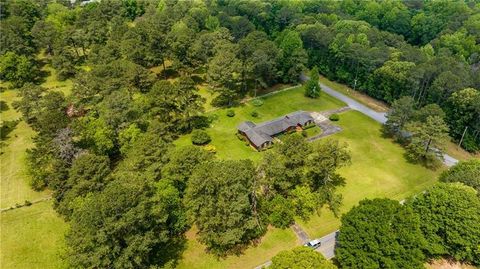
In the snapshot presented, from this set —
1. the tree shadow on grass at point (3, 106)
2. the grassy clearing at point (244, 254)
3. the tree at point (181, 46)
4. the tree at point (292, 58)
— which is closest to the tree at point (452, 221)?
the grassy clearing at point (244, 254)

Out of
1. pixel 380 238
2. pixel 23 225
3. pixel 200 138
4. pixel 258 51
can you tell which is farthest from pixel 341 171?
pixel 23 225

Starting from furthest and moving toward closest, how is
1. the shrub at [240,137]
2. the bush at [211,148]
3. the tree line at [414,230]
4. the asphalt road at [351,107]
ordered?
the shrub at [240,137], the bush at [211,148], the asphalt road at [351,107], the tree line at [414,230]

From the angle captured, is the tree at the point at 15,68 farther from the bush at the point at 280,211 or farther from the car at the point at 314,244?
the car at the point at 314,244

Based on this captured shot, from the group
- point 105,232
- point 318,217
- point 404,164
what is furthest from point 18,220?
point 404,164

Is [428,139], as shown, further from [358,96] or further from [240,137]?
[240,137]

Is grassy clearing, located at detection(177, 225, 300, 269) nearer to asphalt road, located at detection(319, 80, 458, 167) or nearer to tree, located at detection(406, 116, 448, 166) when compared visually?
tree, located at detection(406, 116, 448, 166)

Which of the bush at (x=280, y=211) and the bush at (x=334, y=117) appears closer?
the bush at (x=280, y=211)

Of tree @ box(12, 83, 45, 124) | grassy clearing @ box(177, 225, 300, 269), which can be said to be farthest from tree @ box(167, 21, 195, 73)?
grassy clearing @ box(177, 225, 300, 269)
